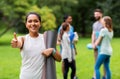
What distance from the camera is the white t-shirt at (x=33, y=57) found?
435 cm

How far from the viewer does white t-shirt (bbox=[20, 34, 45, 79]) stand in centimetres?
435

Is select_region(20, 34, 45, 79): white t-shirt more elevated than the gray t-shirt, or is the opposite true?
the gray t-shirt

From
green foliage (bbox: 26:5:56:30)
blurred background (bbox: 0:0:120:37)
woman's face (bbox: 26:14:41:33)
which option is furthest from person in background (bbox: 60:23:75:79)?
green foliage (bbox: 26:5:56:30)

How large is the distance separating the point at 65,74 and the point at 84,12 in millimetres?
34506

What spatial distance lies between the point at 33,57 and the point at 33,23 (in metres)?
0.39

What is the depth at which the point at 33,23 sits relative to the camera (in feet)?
14.3

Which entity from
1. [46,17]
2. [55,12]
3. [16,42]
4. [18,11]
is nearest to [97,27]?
[16,42]

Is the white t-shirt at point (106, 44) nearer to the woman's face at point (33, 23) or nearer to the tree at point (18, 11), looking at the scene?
the woman's face at point (33, 23)

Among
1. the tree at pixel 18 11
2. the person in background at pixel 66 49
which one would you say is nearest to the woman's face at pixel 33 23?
the person in background at pixel 66 49

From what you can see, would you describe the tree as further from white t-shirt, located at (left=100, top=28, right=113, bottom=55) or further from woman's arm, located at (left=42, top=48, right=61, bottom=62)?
woman's arm, located at (left=42, top=48, right=61, bottom=62)

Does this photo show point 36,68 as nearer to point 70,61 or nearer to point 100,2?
point 70,61

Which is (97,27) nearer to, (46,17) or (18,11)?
(18,11)

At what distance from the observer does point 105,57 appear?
8.69m

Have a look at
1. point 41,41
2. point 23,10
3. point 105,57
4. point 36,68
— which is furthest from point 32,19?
point 23,10
